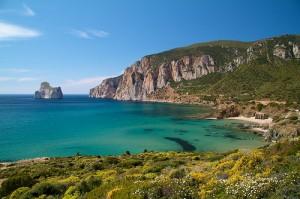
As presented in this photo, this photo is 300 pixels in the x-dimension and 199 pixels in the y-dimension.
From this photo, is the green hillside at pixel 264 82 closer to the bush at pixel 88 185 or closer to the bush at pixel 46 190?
the bush at pixel 88 185

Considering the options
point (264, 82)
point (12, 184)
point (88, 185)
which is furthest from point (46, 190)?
point (264, 82)

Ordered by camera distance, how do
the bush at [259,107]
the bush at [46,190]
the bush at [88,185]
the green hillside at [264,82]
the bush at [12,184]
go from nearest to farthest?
the bush at [88,185] → the bush at [46,190] → the bush at [12,184] → the bush at [259,107] → the green hillside at [264,82]

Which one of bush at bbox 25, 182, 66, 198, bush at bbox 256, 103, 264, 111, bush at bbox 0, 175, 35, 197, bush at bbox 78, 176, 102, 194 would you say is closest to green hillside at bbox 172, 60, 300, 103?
bush at bbox 256, 103, 264, 111

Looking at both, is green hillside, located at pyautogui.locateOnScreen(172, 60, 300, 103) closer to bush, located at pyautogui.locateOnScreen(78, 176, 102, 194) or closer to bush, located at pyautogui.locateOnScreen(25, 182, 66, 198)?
bush, located at pyautogui.locateOnScreen(78, 176, 102, 194)

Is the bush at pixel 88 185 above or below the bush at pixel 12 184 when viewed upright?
above

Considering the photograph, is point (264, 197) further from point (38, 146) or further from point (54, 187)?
point (38, 146)

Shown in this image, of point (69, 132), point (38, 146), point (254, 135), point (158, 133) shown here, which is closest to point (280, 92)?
point (254, 135)

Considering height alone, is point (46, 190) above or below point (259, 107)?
below

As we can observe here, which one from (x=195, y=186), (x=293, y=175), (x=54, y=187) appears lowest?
(x=54, y=187)

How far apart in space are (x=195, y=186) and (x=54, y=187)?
8.51 metres

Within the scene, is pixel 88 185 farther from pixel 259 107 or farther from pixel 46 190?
pixel 259 107

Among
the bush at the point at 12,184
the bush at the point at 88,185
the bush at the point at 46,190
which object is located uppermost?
the bush at the point at 88,185

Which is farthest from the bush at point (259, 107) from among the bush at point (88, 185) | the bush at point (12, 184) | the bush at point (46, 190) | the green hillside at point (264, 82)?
the bush at point (46, 190)

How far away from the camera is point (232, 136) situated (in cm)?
6838
